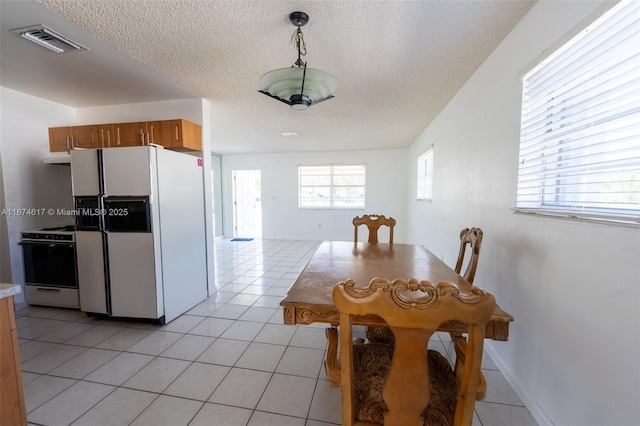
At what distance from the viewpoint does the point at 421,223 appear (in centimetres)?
464

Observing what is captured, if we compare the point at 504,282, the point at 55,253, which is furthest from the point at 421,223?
the point at 55,253

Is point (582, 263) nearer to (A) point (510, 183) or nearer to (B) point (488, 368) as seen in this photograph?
(A) point (510, 183)

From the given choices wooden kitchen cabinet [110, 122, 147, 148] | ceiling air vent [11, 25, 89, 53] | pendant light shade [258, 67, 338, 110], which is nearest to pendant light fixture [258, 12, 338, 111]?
pendant light shade [258, 67, 338, 110]

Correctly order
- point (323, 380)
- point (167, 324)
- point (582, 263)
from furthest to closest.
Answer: point (167, 324), point (323, 380), point (582, 263)

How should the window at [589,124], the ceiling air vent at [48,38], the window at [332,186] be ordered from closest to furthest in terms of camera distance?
the window at [589,124], the ceiling air vent at [48,38], the window at [332,186]

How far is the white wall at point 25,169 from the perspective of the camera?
2689 mm

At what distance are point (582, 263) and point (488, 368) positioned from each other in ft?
3.81

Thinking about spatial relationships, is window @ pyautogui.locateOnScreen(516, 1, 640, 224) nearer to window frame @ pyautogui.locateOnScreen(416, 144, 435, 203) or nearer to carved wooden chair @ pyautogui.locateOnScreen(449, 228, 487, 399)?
carved wooden chair @ pyautogui.locateOnScreen(449, 228, 487, 399)

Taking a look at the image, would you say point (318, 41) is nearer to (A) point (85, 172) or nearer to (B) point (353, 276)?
(B) point (353, 276)

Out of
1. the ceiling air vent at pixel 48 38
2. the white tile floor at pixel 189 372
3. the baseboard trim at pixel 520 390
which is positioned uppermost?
the ceiling air vent at pixel 48 38

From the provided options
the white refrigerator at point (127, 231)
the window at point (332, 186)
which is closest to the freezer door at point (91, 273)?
the white refrigerator at point (127, 231)

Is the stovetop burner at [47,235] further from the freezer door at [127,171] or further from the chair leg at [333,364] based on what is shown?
the chair leg at [333,364]

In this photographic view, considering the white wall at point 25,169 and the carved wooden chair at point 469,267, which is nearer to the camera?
the carved wooden chair at point 469,267

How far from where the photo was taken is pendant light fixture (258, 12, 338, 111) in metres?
1.42
